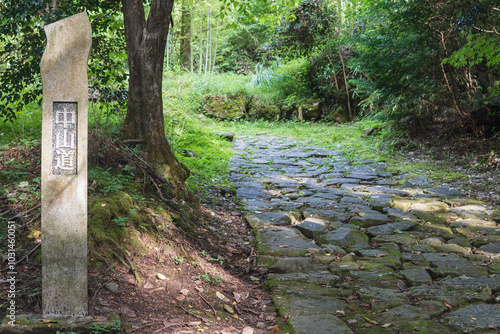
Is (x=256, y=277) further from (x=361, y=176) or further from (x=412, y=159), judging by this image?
(x=412, y=159)

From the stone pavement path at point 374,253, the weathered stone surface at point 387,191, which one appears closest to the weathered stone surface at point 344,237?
the stone pavement path at point 374,253

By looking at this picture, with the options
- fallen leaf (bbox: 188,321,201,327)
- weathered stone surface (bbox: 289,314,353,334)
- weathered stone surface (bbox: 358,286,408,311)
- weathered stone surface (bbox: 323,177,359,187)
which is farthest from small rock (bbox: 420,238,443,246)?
fallen leaf (bbox: 188,321,201,327)

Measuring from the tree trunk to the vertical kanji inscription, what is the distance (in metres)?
2.03

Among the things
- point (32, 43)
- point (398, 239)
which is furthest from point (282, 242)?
point (32, 43)

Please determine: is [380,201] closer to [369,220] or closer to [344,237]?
[369,220]

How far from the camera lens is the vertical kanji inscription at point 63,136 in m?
2.30

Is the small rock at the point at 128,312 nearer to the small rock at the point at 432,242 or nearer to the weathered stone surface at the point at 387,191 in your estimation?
the small rock at the point at 432,242

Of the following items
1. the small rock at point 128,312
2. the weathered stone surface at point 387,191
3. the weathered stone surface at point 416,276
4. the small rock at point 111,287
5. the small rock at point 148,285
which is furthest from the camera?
the weathered stone surface at point 387,191

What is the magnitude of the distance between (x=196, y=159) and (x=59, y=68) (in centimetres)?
516

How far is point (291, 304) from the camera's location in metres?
2.93

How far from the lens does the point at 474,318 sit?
8.55 feet

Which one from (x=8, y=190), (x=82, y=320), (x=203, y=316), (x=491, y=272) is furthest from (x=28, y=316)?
(x=491, y=272)

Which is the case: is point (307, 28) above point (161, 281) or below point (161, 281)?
above

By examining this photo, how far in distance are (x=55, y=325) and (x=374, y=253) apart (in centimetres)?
279
